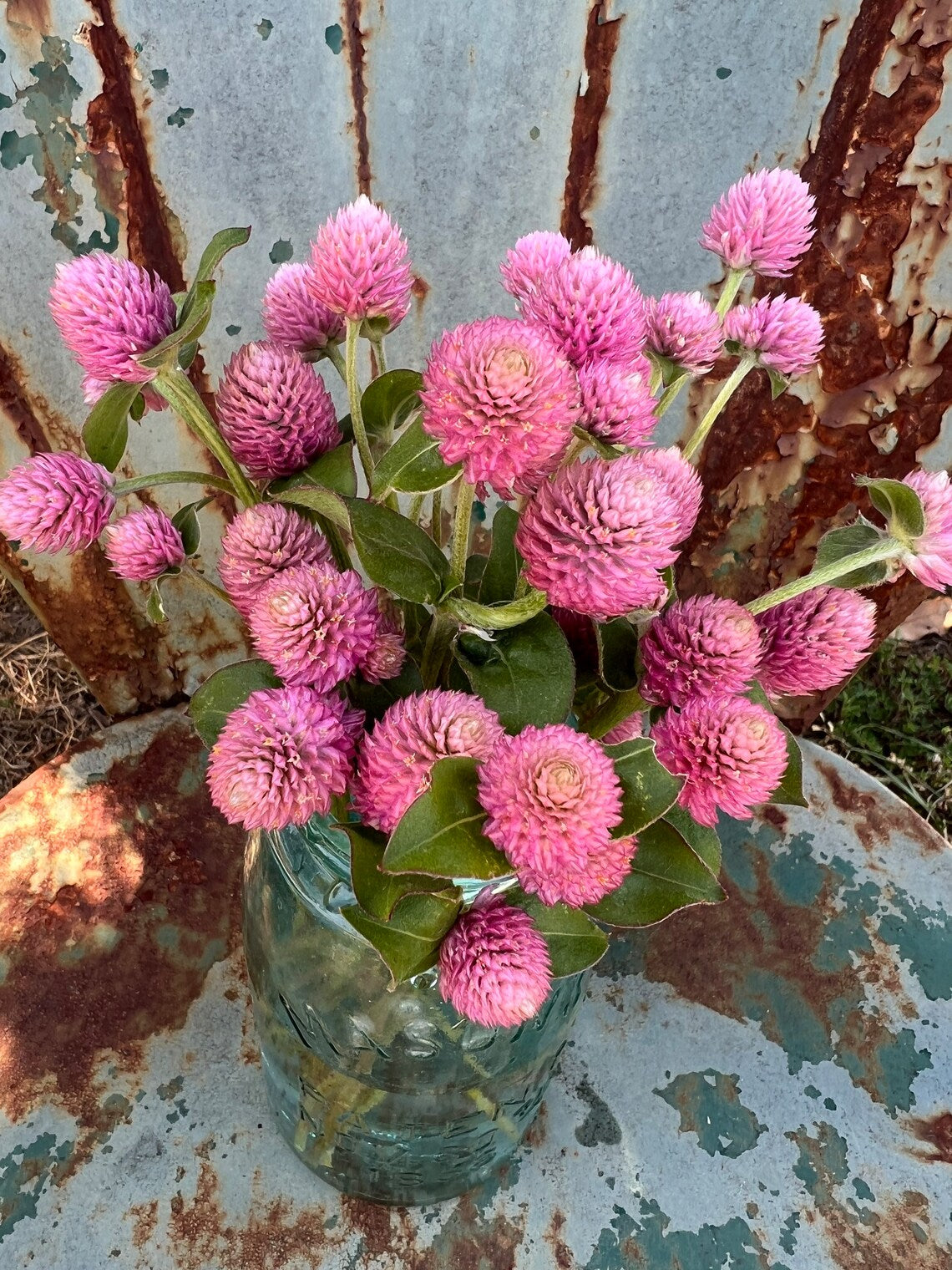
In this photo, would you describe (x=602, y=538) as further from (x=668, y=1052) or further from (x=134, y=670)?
(x=134, y=670)

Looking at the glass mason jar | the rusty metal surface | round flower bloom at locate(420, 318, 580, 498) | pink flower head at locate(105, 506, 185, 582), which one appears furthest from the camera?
the rusty metal surface

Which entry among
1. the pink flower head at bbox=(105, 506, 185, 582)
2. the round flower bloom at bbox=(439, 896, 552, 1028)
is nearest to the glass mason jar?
the round flower bloom at bbox=(439, 896, 552, 1028)

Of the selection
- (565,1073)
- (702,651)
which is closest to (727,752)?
(702,651)

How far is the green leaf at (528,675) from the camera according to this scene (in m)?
0.39

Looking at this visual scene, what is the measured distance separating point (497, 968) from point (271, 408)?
0.80ft

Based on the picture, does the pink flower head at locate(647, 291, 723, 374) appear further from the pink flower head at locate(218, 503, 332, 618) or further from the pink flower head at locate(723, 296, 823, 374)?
the pink flower head at locate(218, 503, 332, 618)

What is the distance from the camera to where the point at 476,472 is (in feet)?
1.10

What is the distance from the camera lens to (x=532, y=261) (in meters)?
0.40

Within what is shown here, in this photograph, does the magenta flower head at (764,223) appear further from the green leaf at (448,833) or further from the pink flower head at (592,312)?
the green leaf at (448,833)

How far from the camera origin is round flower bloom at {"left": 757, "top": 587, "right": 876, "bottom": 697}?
0.41m

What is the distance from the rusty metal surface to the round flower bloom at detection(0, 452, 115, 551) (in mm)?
500

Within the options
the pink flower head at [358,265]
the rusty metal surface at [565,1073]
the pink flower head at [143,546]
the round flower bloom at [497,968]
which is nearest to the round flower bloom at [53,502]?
the pink flower head at [143,546]

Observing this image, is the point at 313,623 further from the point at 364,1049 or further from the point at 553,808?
the point at 364,1049

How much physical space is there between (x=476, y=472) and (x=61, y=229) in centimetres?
50
